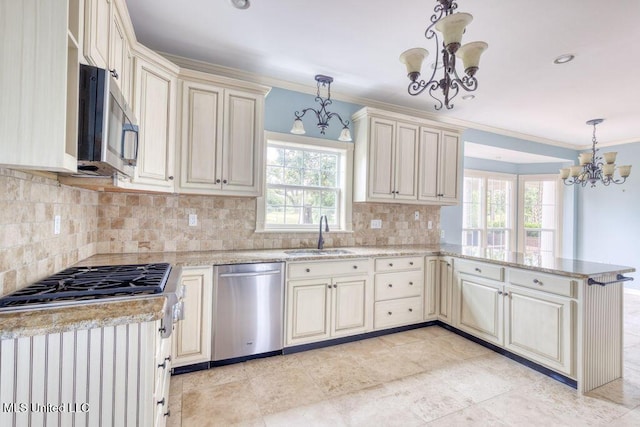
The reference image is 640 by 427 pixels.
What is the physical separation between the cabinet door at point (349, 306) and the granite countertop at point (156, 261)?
10.5 inches

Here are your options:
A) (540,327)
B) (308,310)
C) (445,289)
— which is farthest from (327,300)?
(540,327)

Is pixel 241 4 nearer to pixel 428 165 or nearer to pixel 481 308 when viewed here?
pixel 428 165

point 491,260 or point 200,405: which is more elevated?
point 491,260

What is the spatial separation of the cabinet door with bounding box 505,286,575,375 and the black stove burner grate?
2.74 meters

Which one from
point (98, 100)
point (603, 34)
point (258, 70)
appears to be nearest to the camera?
point (98, 100)

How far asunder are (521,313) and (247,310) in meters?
2.32

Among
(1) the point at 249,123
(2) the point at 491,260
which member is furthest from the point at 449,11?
A: (2) the point at 491,260

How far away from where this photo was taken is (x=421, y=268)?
3.40 m

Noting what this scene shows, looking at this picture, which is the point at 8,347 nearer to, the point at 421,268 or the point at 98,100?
the point at 98,100

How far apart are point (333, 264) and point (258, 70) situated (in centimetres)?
203

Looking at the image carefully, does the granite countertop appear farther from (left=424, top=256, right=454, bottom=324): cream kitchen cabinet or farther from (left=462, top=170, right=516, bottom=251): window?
(left=462, top=170, right=516, bottom=251): window

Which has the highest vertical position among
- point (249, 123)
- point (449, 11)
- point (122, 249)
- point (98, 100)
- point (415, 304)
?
point (449, 11)

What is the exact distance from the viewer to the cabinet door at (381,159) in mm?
3447

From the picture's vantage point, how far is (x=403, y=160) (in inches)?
143
